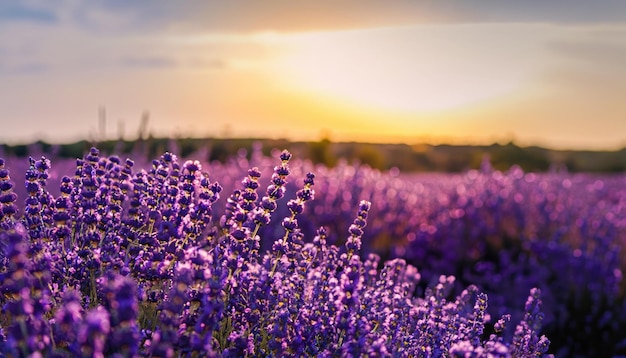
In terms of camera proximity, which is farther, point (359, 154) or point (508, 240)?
point (359, 154)

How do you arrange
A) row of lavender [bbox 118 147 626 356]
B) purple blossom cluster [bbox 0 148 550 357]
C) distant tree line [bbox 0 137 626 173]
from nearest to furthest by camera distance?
purple blossom cluster [bbox 0 148 550 357] → row of lavender [bbox 118 147 626 356] → distant tree line [bbox 0 137 626 173]

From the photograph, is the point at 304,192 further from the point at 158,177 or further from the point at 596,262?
the point at 596,262

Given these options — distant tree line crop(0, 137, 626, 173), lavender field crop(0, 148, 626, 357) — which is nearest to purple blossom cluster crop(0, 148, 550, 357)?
lavender field crop(0, 148, 626, 357)

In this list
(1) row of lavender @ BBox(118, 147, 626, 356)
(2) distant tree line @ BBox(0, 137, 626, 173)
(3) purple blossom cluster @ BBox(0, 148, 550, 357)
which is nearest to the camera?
(3) purple blossom cluster @ BBox(0, 148, 550, 357)

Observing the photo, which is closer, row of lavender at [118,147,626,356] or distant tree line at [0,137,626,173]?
row of lavender at [118,147,626,356]

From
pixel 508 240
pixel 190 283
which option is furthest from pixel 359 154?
pixel 190 283

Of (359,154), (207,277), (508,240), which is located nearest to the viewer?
(207,277)

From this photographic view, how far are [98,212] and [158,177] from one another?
298 millimetres

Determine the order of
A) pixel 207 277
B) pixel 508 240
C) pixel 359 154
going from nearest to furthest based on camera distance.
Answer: pixel 207 277 < pixel 508 240 < pixel 359 154

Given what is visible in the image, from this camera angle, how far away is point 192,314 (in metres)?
1.97

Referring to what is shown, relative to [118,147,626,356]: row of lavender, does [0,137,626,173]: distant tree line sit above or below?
above

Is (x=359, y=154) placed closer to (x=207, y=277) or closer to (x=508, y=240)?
(x=508, y=240)

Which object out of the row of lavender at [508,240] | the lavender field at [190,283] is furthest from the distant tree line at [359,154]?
the lavender field at [190,283]

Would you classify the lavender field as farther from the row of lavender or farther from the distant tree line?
the distant tree line
